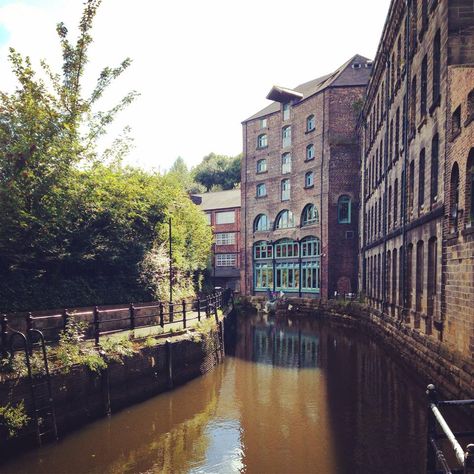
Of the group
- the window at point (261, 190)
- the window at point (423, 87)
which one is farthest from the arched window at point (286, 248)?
the window at point (423, 87)

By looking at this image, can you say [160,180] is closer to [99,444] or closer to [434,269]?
[434,269]

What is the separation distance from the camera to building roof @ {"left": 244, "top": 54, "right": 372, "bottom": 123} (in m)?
32.9

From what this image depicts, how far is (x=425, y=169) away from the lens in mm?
14508

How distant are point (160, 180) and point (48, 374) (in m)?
12.4

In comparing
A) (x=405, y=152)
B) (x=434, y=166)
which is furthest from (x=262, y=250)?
(x=434, y=166)

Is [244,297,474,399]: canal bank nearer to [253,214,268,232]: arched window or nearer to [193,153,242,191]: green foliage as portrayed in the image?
[253,214,268,232]: arched window

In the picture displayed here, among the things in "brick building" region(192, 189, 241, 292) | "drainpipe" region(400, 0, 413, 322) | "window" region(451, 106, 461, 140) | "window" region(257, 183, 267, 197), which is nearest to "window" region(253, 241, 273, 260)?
"window" region(257, 183, 267, 197)

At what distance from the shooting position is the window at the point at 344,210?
3250cm

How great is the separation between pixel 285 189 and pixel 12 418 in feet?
105

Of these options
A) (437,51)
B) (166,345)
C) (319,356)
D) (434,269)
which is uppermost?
(437,51)

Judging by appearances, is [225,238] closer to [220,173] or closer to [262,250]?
[262,250]

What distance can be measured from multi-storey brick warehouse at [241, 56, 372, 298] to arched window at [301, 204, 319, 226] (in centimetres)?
8

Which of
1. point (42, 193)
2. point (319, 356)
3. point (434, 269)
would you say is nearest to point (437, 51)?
point (434, 269)

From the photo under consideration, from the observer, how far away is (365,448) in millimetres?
8172
